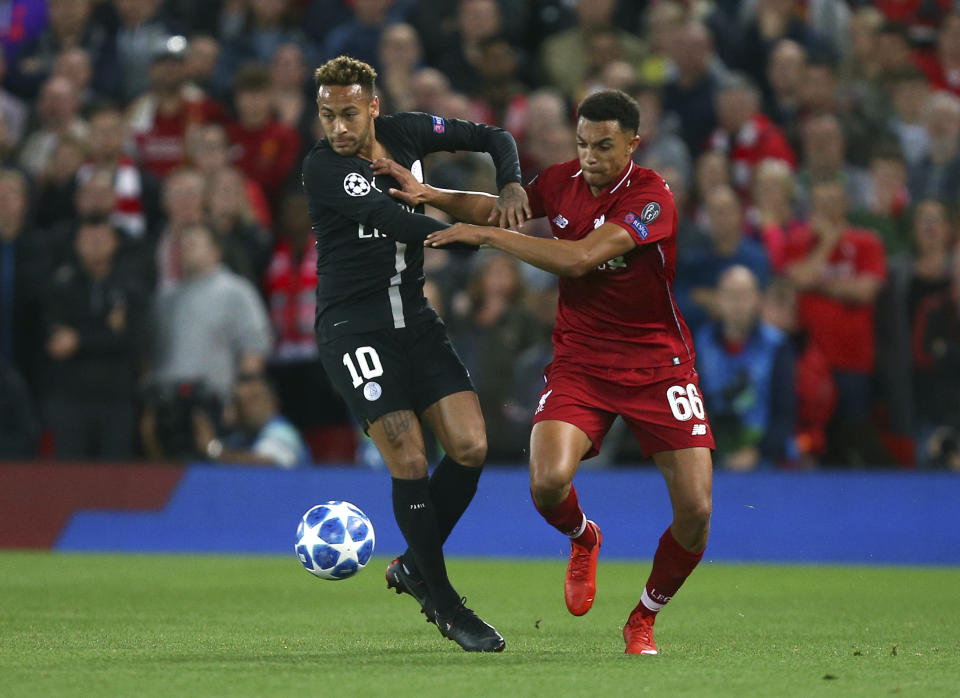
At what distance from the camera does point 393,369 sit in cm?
703

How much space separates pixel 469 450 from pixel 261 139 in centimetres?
738

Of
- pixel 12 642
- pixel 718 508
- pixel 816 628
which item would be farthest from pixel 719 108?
pixel 12 642

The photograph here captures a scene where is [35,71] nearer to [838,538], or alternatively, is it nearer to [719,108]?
[719,108]

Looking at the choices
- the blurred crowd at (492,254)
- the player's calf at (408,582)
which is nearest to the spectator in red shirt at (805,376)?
the blurred crowd at (492,254)

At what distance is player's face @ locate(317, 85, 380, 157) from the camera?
693 cm

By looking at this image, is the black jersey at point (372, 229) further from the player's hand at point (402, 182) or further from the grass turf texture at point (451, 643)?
the grass turf texture at point (451, 643)

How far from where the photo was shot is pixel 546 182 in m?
7.38

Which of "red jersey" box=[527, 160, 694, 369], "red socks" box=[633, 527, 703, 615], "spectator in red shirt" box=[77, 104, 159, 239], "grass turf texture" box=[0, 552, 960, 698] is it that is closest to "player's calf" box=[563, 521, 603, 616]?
"grass turf texture" box=[0, 552, 960, 698]

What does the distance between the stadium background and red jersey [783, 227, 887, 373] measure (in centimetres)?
2

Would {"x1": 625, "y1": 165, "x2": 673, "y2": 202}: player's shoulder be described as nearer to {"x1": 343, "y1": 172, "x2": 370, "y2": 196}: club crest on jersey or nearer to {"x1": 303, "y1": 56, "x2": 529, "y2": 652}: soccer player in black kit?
{"x1": 303, "y1": 56, "x2": 529, "y2": 652}: soccer player in black kit

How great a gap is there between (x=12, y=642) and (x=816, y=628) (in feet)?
12.8

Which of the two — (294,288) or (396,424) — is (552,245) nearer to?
(396,424)

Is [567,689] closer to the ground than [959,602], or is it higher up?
higher up

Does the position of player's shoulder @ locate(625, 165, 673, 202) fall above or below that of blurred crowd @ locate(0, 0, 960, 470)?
above
